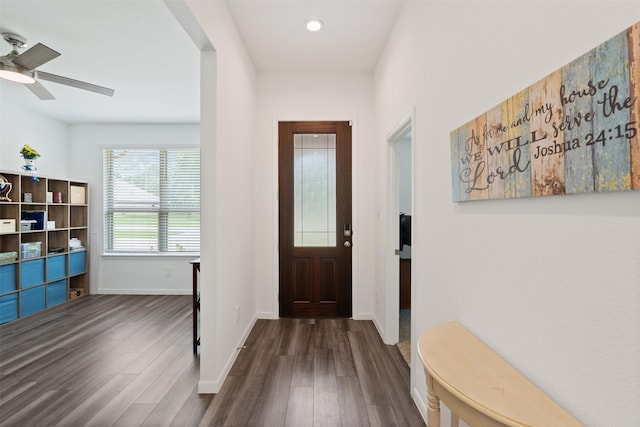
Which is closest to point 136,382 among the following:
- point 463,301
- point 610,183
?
point 463,301

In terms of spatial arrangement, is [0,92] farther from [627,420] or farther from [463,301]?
[627,420]

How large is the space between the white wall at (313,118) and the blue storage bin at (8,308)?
9.49 feet

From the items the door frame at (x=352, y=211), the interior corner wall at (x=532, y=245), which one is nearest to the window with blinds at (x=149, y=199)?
the door frame at (x=352, y=211)

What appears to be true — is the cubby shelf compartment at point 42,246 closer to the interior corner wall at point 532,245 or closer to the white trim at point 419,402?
the white trim at point 419,402

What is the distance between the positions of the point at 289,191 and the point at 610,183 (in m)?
3.05

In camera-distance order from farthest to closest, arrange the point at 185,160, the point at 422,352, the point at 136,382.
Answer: the point at 185,160 < the point at 136,382 < the point at 422,352

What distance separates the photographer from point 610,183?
706mm

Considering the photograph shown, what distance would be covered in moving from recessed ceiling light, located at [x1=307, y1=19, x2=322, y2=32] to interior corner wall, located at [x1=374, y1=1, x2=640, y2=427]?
Answer: 109 cm

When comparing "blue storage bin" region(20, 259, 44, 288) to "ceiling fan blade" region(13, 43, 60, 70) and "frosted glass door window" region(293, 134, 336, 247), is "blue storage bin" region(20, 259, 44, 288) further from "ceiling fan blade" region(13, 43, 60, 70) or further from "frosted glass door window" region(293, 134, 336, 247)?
"frosted glass door window" region(293, 134, 336, 247)

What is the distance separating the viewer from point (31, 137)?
428 cm

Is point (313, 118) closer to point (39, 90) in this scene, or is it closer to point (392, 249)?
point (392, 249)

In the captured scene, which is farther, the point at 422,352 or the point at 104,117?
the point at 104,117

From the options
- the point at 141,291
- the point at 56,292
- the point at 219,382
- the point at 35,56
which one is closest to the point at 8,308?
the point at 56,292

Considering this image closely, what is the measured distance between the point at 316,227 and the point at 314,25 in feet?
6.69
